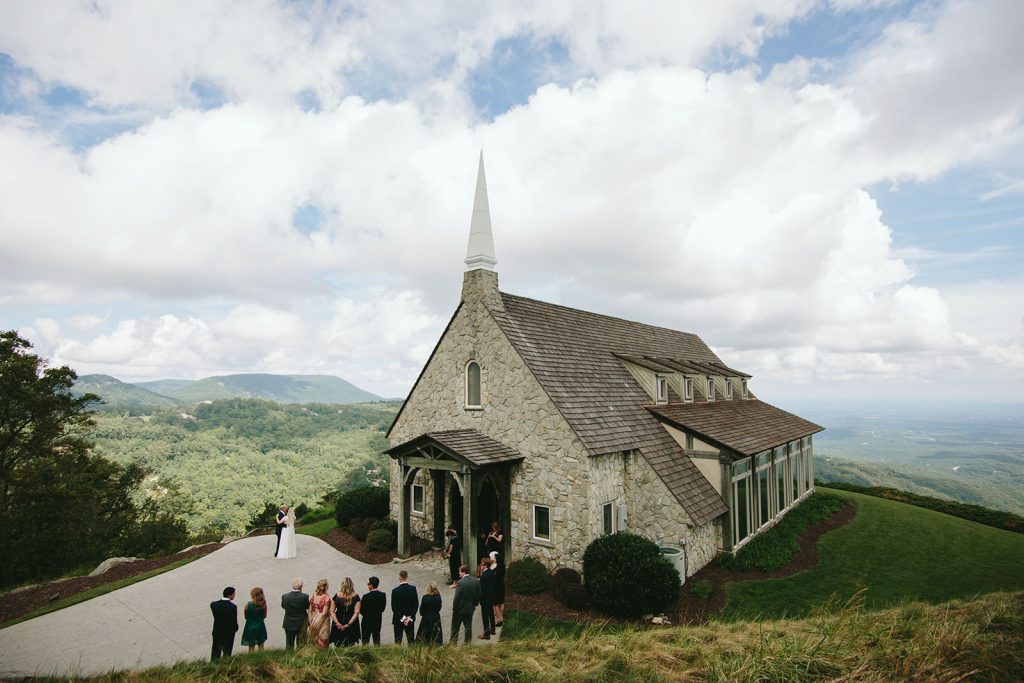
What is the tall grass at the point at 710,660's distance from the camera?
573 centimetres

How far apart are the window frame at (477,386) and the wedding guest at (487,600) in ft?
22.9

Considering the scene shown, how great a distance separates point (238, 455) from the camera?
63250 mm

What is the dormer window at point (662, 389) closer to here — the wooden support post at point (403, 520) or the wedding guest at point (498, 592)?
the wooden support post at point (403, 520)

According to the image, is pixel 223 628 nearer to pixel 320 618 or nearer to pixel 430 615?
pixel 320 618

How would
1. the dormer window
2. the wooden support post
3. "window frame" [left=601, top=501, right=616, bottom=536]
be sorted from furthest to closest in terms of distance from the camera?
the dormer window
the wooden support post
"window frame" [left=601, top=501, right=616, bottom=536]

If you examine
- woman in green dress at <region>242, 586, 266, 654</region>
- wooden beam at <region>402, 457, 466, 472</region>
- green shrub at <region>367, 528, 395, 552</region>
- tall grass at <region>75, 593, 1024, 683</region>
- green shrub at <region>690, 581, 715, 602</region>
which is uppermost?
wooden beam at <region>402, 457, 466, 472</region>

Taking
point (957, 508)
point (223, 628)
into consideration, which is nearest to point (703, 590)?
point (223, 628)

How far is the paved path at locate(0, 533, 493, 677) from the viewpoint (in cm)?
1002

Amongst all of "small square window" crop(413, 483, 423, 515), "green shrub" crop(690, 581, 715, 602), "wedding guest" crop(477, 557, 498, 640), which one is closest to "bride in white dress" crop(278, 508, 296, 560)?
"small square window" crop(413, 483, 423, 515)

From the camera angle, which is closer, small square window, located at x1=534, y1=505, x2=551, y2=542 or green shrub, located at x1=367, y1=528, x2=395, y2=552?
small square window, located at x1=534, y1=505, x2=551, y2=542

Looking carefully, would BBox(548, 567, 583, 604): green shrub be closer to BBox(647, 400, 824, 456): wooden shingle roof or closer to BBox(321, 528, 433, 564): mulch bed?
BBox(321, 528, 433, 564): mulch bed

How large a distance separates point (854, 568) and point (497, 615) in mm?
13643

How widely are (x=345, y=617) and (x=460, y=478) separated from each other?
6.14 meters

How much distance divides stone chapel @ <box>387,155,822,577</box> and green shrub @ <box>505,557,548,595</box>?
818 millimetres
